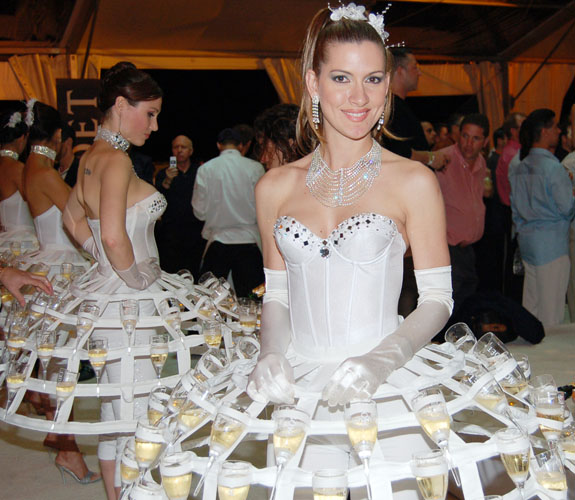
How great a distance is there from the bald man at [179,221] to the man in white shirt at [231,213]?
737mm

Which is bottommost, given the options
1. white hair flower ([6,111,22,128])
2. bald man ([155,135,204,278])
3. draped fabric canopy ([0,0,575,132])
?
bald man ([155,135,204,278])

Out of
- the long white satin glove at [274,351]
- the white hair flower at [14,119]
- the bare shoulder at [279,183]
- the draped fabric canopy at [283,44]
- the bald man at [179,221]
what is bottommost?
the bald man at [179,221]

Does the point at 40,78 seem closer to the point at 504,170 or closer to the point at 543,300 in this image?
the point at 504,170

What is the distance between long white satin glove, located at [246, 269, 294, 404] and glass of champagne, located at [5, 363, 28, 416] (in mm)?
1048

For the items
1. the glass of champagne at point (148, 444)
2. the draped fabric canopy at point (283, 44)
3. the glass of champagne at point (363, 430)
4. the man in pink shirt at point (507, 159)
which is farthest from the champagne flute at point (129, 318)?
the draped fabric canopy at point (283, 44)

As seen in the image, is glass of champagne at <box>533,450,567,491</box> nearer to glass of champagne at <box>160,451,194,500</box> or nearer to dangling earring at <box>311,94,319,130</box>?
glass of champagne at <box>160,451,194,500</box>

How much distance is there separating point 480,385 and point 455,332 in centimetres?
51

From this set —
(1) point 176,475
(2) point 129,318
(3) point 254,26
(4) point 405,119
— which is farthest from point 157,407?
(3) point 254,26

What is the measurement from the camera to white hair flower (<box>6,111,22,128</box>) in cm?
521

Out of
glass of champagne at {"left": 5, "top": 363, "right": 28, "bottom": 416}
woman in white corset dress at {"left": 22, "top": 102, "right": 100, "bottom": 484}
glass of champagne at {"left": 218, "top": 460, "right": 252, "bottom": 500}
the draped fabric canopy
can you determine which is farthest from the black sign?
glass of champagne at {"left": 218, "top": 460, "right": 252, "bottom": 500}

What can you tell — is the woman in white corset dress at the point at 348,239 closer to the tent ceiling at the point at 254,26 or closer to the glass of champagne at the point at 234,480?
the glass of champagne at the point at 234,480

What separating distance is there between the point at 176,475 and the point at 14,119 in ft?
14.2

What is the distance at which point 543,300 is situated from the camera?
6730 mm

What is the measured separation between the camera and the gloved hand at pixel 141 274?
10.2 feet
